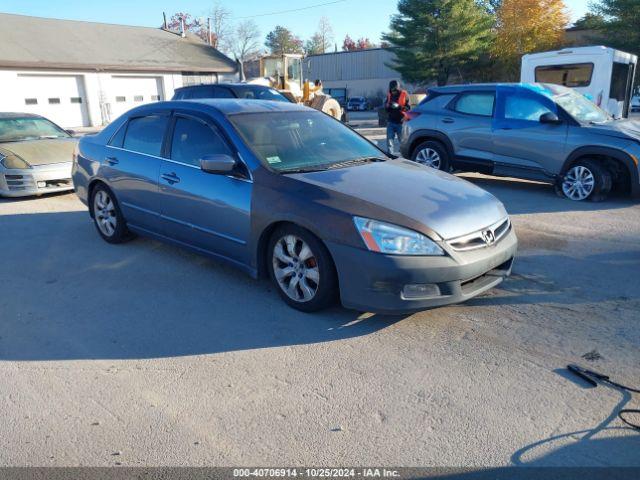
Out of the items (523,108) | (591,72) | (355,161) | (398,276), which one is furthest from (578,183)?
(591,72)

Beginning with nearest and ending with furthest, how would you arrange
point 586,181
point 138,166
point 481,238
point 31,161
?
point 481,238
point 138,166
point 586,181
point 31,161

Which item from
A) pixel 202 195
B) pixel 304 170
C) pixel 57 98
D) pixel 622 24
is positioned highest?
pixel 622 24

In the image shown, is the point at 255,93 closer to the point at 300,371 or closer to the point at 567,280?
the point at 567,280

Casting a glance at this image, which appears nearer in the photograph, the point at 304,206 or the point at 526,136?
the point at 304,206

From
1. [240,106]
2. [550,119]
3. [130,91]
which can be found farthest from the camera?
[130,91]

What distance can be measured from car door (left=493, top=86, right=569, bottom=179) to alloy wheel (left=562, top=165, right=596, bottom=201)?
8.5 inches

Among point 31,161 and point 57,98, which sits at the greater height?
point 57,98

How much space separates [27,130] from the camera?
9961mm

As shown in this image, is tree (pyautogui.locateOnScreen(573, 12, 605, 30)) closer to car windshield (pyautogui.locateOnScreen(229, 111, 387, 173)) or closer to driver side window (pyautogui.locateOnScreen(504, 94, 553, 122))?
driver side window (pyautogui.locateOnScreen(504, 94, 553, 122))

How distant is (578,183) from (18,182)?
8.72 metres

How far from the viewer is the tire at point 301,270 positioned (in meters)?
3.93

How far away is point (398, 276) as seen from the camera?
142 inches

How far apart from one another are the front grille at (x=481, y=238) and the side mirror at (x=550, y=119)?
4.42 m

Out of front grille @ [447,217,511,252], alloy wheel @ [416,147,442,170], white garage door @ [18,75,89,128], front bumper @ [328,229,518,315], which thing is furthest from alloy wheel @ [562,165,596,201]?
white garage door @ [18,75,89,128]
